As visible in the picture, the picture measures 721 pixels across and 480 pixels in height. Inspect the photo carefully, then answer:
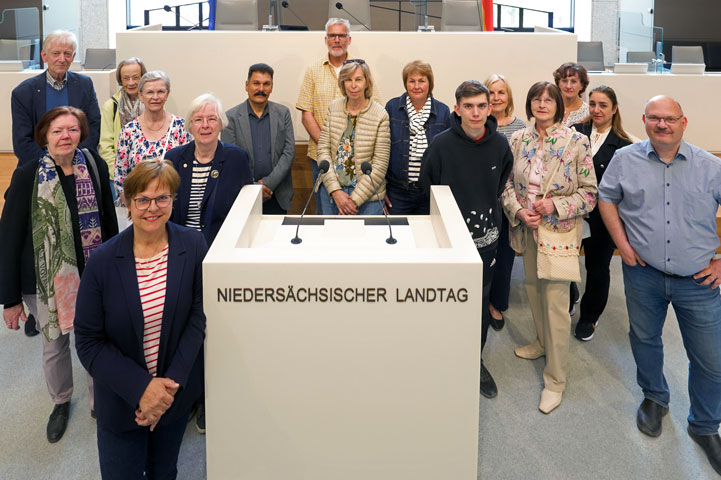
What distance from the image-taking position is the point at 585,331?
13.9ft

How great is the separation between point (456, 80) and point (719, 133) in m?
2.27

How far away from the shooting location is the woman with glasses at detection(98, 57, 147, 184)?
420 cm

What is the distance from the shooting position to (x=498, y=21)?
9617mm

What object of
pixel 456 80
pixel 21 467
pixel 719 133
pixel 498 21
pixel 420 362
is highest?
pixel 498 21

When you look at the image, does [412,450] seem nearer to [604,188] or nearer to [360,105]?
[604,188]

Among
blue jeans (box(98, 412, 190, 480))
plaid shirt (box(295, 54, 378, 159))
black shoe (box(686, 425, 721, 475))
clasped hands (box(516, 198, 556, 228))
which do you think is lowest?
black shoe (box(686, 425, 721, 475))

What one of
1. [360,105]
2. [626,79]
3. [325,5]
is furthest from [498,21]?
[360,105]

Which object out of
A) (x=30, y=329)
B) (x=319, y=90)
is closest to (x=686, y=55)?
(x=319, y=90)

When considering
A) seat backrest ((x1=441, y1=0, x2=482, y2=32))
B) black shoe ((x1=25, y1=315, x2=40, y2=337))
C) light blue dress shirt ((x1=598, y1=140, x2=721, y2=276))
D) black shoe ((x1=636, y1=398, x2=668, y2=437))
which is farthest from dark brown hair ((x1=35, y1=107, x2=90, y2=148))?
seat backrest ((x1=441, y1=0, x2=482, y2=32))

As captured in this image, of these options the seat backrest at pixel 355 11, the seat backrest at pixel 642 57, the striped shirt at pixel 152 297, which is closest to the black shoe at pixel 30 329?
the striped shirt at pixel 152 297

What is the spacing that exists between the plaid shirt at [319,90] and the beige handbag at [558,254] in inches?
61.3

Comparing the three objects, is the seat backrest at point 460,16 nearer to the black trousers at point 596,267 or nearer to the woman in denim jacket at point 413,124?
the woman in denim jacket at point 413,124

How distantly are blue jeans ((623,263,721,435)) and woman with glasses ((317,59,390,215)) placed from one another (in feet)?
4.40

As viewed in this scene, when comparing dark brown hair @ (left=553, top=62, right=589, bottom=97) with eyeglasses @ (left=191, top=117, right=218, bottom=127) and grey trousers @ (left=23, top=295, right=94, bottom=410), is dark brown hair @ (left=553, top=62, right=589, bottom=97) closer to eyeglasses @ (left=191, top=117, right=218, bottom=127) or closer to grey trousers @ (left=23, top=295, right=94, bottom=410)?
eyeglasses @ (left=191, top=117, right=218, bottom=127)
